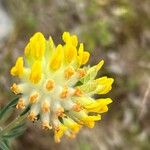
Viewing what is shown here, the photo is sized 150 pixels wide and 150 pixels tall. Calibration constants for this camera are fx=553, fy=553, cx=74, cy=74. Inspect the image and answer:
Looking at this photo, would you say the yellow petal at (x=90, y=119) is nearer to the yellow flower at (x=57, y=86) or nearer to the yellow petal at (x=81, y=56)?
the yellow flower at (x=57, y=86)

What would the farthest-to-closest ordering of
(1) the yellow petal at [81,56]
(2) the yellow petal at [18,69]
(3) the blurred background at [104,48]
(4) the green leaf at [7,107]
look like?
1. (3) the blurred background at [104,48]
2. (4) the green leaf at [7,107]
3. (1) the yellow petal at [81,56]
4. (2) the yellow petal at [18,69]

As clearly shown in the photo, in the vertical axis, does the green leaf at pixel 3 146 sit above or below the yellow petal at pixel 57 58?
below

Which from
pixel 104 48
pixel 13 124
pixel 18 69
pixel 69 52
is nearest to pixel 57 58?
pixel 69 52

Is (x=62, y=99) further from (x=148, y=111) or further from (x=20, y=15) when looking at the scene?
(x=148, y=111)

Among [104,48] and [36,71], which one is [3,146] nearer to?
[36,71]

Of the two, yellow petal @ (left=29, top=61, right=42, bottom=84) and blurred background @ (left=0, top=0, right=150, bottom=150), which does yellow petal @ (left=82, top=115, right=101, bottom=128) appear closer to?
yellow petal @ (left=29, top=61, right=42, bottom=84)

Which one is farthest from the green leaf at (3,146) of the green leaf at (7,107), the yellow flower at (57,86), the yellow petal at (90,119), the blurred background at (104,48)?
the blurred background at (104,48)

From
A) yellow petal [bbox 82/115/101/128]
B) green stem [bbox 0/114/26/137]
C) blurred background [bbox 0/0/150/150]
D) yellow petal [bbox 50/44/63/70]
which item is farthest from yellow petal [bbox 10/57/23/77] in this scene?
blurred background [bbox 0/0/150/150]

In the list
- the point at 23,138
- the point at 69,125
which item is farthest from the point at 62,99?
the point at 23,138
